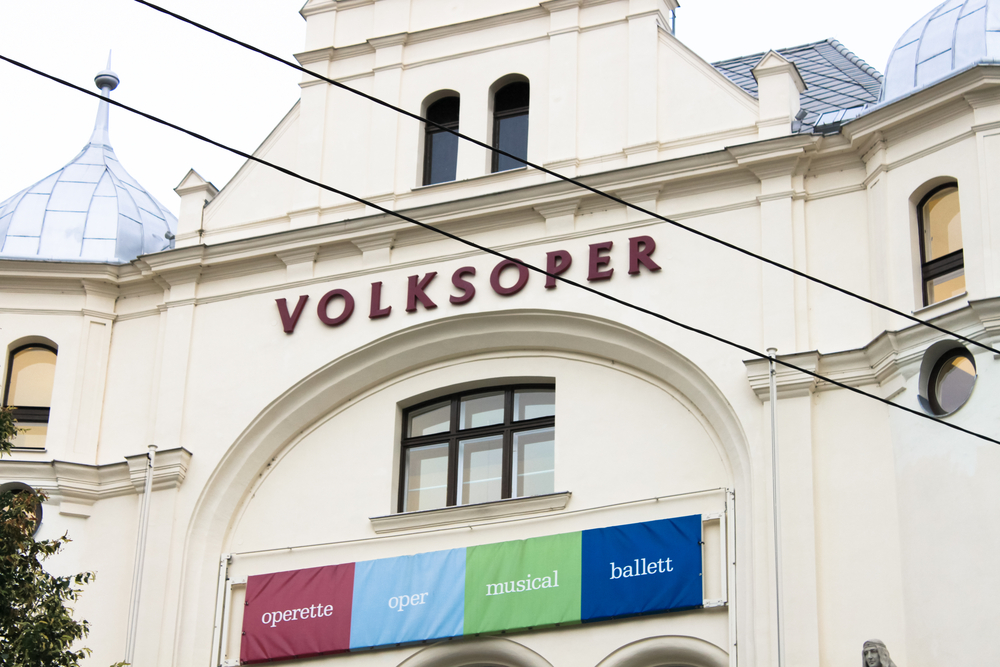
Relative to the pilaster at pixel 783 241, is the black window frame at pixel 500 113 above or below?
above

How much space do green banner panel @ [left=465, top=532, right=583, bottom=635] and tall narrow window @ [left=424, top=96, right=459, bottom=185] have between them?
6.15 meters

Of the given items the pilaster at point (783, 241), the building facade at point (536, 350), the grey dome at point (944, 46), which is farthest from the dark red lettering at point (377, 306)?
the grey dome at point (944, 46)

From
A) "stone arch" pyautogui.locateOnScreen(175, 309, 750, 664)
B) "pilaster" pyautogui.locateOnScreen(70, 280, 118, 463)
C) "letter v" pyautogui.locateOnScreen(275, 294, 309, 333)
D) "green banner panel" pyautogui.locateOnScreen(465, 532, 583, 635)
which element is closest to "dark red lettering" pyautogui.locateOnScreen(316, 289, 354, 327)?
"letter v" pyautogui.locateOnScreen(275, 294, 309, 333)

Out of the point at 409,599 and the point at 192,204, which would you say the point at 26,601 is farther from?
the point at 192,204

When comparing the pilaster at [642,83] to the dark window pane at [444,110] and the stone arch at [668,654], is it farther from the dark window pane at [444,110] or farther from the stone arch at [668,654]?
the stone arch at [668,654]

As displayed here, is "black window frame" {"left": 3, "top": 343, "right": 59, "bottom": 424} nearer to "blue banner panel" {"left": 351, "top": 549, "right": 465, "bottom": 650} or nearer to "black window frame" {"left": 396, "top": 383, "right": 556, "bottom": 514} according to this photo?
"black window frame" {"left": 396, "top": 383, "right": 556, "bottom": 514}

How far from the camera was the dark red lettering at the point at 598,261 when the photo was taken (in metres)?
23.0

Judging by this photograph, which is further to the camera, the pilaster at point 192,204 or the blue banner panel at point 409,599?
the pilaster at point 192,204

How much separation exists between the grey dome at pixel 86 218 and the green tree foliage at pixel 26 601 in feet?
25.7

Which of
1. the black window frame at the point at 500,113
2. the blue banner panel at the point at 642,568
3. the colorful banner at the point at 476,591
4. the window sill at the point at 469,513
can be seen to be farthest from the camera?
the black window frame at the point at 500,113

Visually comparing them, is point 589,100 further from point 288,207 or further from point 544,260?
point 288,207

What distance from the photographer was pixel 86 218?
26641mm

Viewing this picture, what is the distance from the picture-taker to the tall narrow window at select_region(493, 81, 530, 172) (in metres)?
25.1

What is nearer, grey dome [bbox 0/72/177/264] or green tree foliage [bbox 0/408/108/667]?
green tree foliage [bbox 0/408/108/667]
